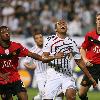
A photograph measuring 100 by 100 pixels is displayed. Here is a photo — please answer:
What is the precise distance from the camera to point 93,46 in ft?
46.2

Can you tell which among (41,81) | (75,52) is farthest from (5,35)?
(41,81)

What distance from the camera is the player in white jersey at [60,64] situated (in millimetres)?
12789

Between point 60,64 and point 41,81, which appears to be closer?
point 60,64

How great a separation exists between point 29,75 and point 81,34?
4.22 metres

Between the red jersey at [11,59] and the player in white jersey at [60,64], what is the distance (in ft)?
2.22

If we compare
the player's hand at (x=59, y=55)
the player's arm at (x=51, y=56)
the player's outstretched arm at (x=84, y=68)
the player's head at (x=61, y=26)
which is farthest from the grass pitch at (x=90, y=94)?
the player's hand at (x=59, y=55)

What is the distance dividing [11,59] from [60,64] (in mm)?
1367

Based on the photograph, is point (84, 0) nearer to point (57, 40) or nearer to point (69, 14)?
point (69, 14)

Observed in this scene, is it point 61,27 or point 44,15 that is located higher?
point 61,27

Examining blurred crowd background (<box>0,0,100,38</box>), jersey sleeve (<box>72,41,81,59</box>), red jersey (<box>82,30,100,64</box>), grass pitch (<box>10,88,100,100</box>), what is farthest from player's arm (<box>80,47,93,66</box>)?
blurred crowd background (<box>0,0,100,38</box>)

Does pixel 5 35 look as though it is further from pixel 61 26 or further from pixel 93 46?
pixel 93 46

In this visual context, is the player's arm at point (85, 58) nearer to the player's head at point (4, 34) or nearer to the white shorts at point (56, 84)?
the white shorts at point (56, 84)

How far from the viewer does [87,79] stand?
14180 mm

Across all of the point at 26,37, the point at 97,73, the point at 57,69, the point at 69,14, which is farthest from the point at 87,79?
the point at 69,14
